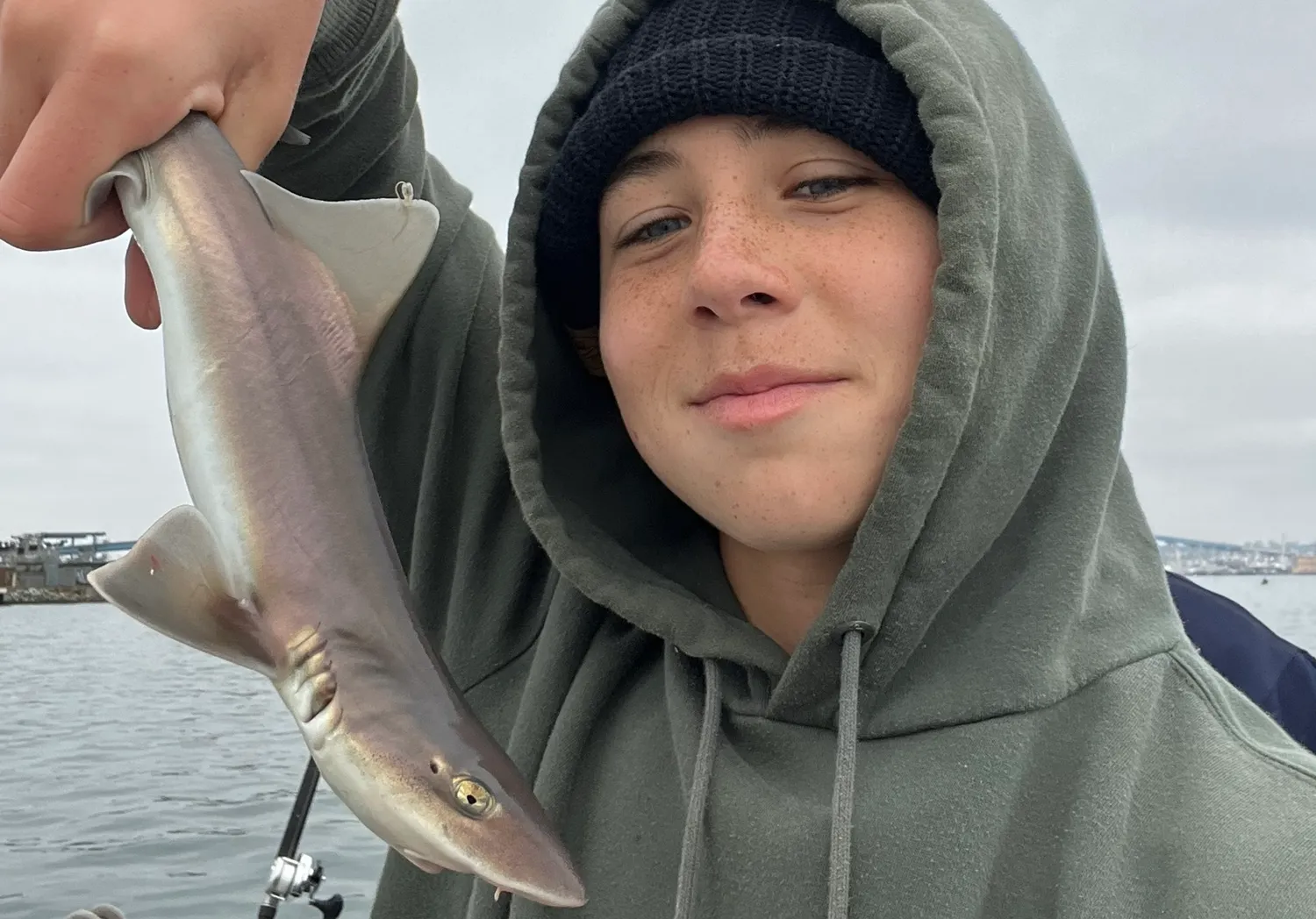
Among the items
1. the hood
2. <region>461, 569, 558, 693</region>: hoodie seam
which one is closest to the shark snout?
the hood

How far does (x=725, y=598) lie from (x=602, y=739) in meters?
0.39

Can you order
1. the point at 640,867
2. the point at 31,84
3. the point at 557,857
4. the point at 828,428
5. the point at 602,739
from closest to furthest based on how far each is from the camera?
the point at 557,857, the point at 31,84, the point at 828,428, the point at 640,867, the point at 602,739

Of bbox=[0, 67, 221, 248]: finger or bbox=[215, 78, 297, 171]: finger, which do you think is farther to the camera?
bbox=[215, 78, 297, 171]: finger

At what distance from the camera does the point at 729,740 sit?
1956 millimetres

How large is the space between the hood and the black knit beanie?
0.07 metres

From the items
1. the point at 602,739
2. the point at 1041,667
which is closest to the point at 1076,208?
the point at 1041,667

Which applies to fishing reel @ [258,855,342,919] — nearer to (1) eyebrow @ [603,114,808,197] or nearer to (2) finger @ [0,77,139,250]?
(2) finger @ [0,77,139,250]

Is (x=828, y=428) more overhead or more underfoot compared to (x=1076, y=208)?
more underfoot

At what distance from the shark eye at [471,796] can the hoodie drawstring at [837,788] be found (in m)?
0.41

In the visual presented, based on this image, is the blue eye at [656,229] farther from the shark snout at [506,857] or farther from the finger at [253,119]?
the shark snout at [506,857]

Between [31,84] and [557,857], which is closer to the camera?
[557,857]

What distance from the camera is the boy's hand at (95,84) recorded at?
61.9 inches

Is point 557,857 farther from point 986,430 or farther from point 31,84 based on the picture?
point 31,84

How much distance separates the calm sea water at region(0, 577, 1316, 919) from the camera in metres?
7.11
